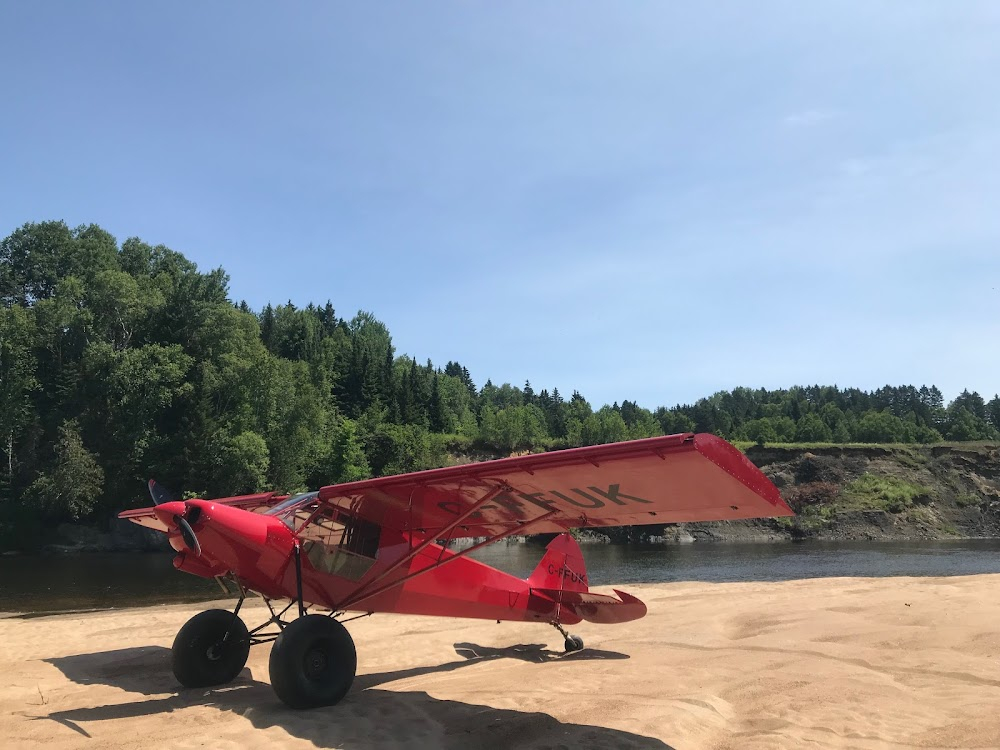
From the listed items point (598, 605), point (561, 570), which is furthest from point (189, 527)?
point (598, 605)

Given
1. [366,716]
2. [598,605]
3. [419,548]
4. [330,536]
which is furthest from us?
[598,605]

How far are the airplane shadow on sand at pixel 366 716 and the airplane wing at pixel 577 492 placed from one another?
1879mm

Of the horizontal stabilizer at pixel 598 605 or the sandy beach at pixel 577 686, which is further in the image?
the horizontal stabilizer at pixel 598 605

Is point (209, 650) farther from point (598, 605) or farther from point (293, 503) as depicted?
point (598, 605)

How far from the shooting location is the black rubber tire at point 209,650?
770cm

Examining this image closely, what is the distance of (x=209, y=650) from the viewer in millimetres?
7852

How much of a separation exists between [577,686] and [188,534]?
15.5ft

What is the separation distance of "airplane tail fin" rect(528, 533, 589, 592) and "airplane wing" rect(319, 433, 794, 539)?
259 centimetres

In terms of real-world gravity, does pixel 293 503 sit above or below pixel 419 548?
above

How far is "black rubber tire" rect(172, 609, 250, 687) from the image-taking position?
7695 millimetres

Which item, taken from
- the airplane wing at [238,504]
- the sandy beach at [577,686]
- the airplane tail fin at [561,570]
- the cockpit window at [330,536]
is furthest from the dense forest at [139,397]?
the cockpit window at [330,536]

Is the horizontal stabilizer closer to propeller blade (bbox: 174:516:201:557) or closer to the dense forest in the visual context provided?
propeller blade (bbox: 174:516:201:557)

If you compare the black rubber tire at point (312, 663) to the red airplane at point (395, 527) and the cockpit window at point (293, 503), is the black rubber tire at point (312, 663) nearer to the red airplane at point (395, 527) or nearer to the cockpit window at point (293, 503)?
the red airplane at point (395, 527)

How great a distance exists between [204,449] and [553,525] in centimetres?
4156
